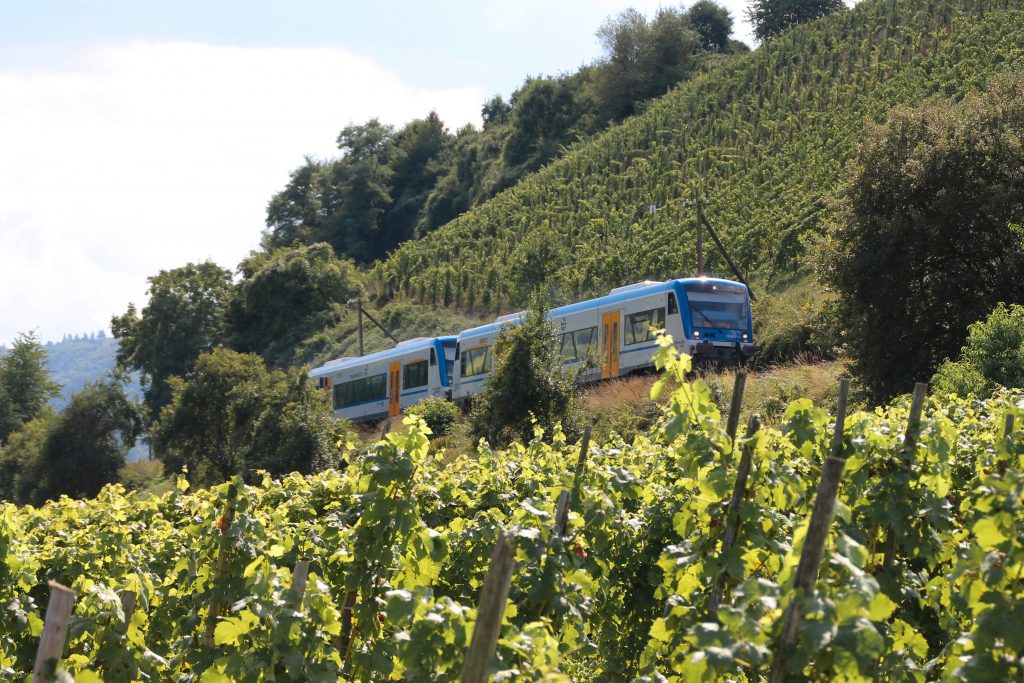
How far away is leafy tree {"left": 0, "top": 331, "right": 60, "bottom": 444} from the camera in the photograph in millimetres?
73125

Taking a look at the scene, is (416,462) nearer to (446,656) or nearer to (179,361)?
(446,656)

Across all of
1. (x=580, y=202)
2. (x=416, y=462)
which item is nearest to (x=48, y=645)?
(x=416, y=462)

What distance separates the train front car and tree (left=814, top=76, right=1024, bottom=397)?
13.9 feet

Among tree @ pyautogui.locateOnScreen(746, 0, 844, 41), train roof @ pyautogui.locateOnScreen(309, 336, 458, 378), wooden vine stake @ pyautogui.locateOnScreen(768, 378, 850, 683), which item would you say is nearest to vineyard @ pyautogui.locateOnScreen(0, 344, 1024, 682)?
wooden vine stake @ pyautogui.locateOnScreen(768, 378, 850, 683)

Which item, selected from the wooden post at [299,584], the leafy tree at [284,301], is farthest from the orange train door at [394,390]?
the wooden post at [299,584]

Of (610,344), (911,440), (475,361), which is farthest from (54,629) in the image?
(475,361)

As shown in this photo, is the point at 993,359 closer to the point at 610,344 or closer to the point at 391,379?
the point at 610,344

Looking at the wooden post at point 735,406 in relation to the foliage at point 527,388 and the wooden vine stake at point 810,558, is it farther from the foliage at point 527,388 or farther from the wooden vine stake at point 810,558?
the foliage at point 527,388

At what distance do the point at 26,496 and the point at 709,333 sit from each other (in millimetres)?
32693

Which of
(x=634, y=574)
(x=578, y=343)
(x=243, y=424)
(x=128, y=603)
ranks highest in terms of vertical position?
(x=128, y=603)

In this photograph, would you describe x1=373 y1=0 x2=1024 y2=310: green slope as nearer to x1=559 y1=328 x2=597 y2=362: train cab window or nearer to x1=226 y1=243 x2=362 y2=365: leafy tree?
x1=226 y1=243 x2=362 y2=365: leafy tree

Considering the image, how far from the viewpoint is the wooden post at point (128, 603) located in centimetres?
545

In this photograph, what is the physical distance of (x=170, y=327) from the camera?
214ft

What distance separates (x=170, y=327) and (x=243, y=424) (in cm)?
3430
